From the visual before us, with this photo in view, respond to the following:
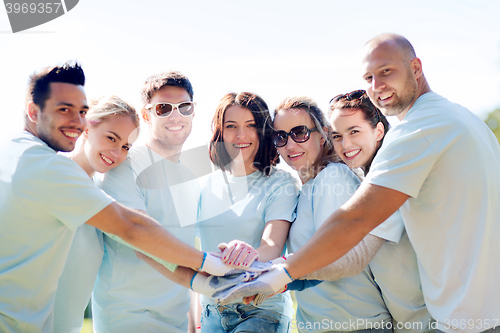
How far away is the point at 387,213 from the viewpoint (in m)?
3.07

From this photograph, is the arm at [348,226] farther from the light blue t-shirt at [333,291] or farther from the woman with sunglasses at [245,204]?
the woman with sunglasses at [245,204]

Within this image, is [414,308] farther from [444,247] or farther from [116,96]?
[116,96]

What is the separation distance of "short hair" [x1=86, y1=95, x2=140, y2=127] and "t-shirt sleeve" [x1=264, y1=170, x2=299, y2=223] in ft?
5.88

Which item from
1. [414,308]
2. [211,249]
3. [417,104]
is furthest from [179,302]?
[417,104]

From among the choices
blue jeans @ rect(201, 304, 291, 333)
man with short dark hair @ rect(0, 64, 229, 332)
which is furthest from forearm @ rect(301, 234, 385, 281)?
man with short dark hair @ rect(0, 64, 229, 332)

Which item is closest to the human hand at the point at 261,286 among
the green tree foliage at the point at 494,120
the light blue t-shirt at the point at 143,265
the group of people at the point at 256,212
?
the group of people at the point at 256,212

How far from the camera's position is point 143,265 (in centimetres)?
395

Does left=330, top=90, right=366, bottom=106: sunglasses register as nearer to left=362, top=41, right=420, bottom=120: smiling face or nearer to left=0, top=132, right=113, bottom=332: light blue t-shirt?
left=362, top=41, right=420, bottom=120: smiling face

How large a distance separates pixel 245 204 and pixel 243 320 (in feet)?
4.00

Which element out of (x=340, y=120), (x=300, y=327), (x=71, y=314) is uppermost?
(x=340, y=120)

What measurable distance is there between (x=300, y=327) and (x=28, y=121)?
3288 mm

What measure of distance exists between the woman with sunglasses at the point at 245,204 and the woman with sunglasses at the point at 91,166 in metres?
1.07

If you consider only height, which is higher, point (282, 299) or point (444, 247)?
point (444, 247)

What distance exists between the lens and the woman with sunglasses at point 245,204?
12.6 ft
